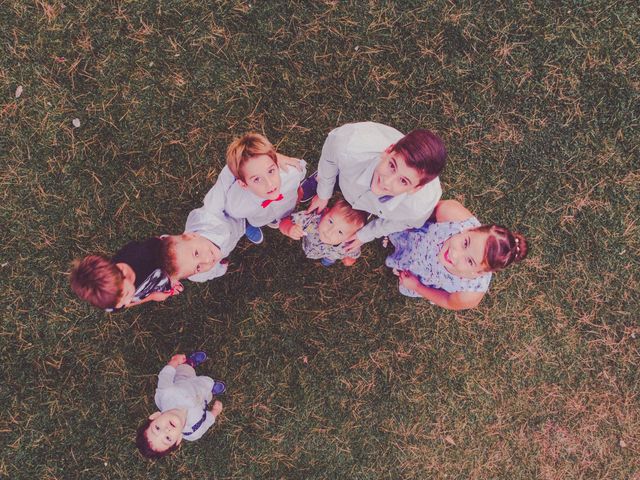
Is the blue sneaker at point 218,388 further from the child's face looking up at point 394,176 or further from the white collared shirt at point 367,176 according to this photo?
the child's face looking up at point 394,176

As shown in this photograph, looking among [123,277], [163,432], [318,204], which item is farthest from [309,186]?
[163,432]

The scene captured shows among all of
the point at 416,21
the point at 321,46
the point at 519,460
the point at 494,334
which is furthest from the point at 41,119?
the point at 519,460

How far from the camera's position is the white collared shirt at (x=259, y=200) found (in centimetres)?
346

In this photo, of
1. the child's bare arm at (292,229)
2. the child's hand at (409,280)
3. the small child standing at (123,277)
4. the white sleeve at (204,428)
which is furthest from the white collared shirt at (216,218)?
the white sleeve at (204,428)

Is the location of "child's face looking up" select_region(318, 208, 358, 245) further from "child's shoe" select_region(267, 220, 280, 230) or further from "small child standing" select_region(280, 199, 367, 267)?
"child's shoe" select_region(267, 220, 280, 230)

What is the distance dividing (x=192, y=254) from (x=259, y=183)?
711 millimetres

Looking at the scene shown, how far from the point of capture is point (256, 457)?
171 inches

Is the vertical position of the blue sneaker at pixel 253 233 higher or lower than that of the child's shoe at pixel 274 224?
lower

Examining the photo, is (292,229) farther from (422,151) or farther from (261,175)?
(422,151)

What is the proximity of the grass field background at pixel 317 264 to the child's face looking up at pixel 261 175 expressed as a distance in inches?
51.1

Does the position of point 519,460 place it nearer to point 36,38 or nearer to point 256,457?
point 256,457

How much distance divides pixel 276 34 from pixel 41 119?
7.69 feet

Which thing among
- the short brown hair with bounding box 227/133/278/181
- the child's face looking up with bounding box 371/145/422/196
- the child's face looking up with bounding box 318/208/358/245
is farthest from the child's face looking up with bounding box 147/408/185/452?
the child's face looking up with bounding box 371/145/422/196

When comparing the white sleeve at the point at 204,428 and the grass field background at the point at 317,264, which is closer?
the white sleeve at the point at 204,428
